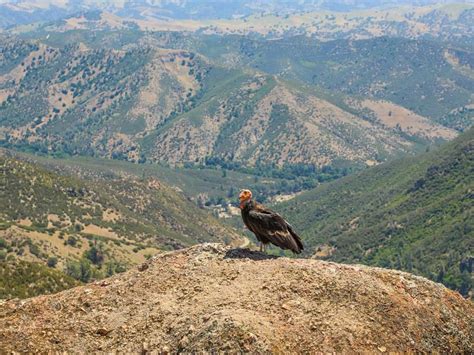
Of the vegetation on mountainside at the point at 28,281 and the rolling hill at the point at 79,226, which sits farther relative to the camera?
the rolling hill at the point at 79,226

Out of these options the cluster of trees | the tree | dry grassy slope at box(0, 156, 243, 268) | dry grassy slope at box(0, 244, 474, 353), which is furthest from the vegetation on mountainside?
dry grassy slope at box(0, 156, 243, 268)

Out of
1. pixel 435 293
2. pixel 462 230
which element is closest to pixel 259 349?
pixel 435 293

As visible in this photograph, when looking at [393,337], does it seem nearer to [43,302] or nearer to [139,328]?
[139,328]

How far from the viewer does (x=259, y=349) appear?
61.7 feet

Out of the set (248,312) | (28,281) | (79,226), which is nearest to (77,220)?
(79,226)

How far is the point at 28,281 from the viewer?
224ft

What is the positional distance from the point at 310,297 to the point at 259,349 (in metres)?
3.50

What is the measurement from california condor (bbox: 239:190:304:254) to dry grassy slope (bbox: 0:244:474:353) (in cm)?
112

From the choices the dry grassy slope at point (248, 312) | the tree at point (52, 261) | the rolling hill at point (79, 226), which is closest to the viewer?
the dry grassy slope at point (248, 312)

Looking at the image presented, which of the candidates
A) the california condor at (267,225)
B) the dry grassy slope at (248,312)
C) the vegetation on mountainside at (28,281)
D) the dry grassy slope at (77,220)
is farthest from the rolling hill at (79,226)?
the california condor at (267,225)

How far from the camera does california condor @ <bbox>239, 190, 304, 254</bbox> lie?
2489cm

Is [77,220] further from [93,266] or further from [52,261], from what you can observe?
[52,261]

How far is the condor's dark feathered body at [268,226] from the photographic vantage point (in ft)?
81.7

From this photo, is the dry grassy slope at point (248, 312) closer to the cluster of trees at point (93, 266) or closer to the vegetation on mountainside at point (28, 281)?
the vegetation on mountainside at point (28, 281)
